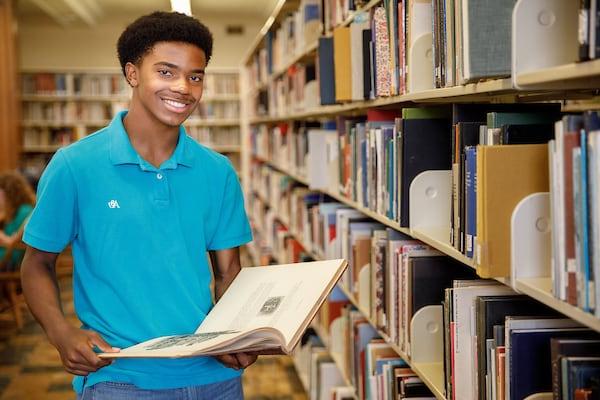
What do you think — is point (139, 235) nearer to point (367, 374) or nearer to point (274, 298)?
point (274, 298)

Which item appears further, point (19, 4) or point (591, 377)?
point (19, 4)

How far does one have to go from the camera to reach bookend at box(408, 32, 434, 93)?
191cm

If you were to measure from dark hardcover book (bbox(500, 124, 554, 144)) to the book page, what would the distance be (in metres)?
0.44

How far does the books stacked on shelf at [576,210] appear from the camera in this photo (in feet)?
3.39

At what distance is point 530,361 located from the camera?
133 cm

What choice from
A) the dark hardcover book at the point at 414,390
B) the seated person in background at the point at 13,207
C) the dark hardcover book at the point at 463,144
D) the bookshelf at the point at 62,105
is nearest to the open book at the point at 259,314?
the dark hardcover book at the point at 463,144

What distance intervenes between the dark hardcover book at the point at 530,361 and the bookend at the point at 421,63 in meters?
0.77

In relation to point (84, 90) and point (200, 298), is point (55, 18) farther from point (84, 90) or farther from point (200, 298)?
point (200, 298)

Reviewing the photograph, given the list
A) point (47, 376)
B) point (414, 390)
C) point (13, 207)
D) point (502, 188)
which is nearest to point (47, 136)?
point (13, 207)

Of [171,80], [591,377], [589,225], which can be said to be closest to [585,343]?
[591,377]

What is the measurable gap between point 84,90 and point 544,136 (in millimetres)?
9120

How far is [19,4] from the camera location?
9.16 meters

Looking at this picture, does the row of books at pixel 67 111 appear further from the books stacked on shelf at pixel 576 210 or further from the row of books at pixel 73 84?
the books stacked on shelf at pixel 576 210

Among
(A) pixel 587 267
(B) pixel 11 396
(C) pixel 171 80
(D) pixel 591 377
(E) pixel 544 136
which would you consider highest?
(C) pixel 171 80
